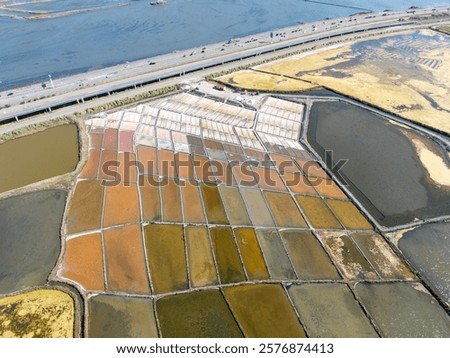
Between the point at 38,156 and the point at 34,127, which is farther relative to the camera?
the point at 34,127

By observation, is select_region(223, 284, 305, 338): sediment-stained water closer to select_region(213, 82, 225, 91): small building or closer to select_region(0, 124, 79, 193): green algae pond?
select_region(0, 124, 79, 193): green algae pond

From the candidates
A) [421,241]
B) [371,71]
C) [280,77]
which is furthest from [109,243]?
[371,71]

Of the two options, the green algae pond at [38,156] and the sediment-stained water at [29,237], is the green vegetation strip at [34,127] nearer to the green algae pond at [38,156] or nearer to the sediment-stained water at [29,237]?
the green algae pond at [38,156]

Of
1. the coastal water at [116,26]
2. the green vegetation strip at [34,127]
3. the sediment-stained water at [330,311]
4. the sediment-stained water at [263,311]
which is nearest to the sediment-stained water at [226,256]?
the sediment-stained water at [263,311]

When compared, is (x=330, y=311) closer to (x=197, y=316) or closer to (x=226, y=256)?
(x=226, y=256)

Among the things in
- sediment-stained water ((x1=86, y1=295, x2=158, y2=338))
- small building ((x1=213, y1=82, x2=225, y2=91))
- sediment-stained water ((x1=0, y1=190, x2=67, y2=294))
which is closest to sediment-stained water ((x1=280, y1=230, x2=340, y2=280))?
sediment-stained water ((x1=86, y1=295, x2=158, y2=338))

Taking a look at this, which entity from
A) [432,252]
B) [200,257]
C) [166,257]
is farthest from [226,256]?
[432,252]

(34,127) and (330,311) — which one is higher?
(34,127)

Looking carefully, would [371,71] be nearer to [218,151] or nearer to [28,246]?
[218,151]
